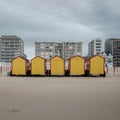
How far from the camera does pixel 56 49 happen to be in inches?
5846

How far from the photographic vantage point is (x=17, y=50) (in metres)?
153

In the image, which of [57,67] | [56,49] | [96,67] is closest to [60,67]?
[57,67]

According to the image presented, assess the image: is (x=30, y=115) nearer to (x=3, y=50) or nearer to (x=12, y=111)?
(x=12, y=111)

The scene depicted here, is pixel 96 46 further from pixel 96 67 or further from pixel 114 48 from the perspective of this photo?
pixel 96 67

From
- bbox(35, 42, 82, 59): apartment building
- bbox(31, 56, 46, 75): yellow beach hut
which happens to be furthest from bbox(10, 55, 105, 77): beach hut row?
bbox(35, 42, 82, 59): apartment building

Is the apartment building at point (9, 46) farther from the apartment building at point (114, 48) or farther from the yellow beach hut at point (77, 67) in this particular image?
the yellow beach hut at point (77, 67)

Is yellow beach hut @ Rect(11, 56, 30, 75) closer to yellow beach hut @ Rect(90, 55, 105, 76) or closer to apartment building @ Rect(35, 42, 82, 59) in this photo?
yellow beach hut @ Rect(90, 55, 105, 76)

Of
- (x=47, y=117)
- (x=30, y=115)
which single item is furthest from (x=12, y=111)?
(x=47, y=117)

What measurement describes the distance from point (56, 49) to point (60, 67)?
398 feet

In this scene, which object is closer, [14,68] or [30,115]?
[30,115]

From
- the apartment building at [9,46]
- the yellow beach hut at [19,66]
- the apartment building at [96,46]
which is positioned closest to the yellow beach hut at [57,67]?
the yellow beach hut at [19,66]

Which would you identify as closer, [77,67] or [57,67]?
[77,67]

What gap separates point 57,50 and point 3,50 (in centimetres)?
2921

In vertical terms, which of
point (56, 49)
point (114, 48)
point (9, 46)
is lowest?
point (56, 49)
